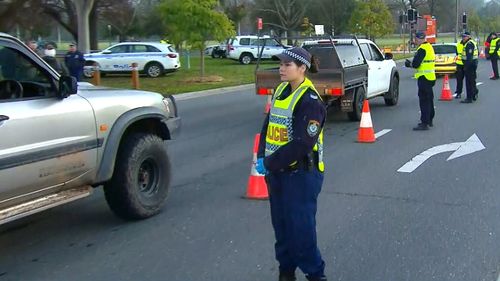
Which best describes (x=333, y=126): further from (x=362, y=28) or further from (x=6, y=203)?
(x=362, y=28)

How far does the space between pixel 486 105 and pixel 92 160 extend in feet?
41.8

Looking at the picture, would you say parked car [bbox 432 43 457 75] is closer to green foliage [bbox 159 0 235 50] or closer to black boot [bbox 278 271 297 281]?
green foliage [bbox 159 0 235 50]

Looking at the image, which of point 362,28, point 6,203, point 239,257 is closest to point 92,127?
point 6,203

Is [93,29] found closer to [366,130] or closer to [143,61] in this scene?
[143,61]

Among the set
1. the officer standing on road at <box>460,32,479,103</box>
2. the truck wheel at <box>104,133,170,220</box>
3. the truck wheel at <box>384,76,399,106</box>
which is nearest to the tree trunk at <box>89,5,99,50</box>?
the truck wheel at <box>384,76,399,106</box>

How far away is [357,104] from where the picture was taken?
13.0m

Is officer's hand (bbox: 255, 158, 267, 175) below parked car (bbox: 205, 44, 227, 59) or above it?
below

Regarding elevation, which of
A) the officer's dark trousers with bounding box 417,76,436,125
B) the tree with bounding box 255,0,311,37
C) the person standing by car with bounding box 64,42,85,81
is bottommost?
the officer's dark trousers with bounding box 417,76,436,125

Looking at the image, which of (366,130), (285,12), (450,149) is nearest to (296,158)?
(450,149)

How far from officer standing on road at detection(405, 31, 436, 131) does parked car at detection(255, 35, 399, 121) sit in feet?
4.70

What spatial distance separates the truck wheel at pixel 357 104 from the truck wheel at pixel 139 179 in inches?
285

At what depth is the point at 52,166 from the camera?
494cm

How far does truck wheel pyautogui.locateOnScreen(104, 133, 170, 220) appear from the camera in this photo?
5.75 metres

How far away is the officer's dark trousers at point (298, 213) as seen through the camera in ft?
12.4
